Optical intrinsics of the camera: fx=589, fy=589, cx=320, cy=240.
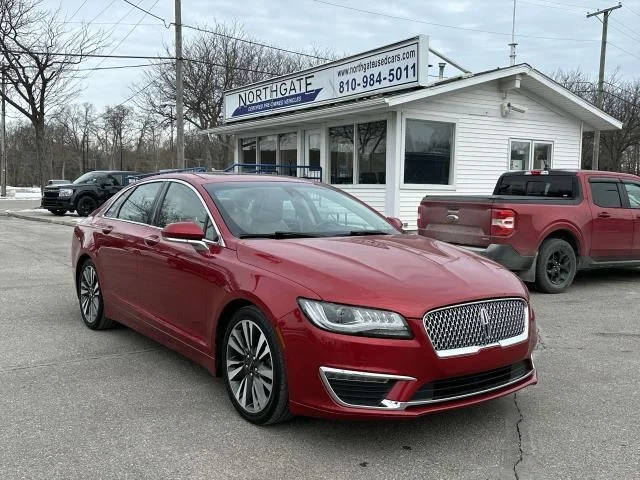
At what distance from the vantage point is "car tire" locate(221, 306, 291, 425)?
333 centimetres

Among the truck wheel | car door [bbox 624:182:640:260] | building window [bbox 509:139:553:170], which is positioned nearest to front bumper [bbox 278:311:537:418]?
the truck wheel

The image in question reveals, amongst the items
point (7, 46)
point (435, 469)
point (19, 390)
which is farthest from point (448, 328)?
point (7, 46)

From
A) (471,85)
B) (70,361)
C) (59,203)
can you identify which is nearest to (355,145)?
(471,85)

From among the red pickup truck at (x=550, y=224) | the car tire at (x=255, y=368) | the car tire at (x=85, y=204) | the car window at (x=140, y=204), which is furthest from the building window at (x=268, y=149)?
the car tire at (x=255, y=368)

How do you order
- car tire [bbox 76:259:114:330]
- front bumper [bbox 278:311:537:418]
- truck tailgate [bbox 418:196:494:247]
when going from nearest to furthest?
front bumper [bbox 278:311:537:418] → car tire [bbox 76:259:114:330] → truck tailgate [bbox 418:196:494:247]

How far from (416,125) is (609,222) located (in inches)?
246

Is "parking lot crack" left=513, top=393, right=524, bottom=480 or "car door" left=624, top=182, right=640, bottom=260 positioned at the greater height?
"car door" left=624, top=182, right=640, bottom=260

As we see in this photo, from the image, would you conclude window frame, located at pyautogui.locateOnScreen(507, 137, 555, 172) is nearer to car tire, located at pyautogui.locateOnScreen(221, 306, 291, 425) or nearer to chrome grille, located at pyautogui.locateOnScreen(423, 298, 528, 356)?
chrome grille, located at pyautogui.locateOnScreen(423, 298, 528, 356)

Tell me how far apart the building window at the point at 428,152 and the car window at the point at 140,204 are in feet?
30.0

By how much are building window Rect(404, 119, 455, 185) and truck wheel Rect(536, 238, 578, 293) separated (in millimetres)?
6144

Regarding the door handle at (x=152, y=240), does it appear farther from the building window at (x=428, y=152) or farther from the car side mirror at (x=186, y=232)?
the building window at (x=428, y=152)

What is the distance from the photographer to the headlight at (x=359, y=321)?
9.99 ft

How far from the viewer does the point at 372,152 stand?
47.2ft

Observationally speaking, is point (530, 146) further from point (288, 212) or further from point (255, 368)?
point (255, 368)
